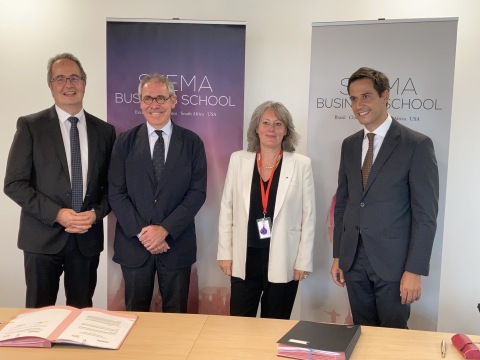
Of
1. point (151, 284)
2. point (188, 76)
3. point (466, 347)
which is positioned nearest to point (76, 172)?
point (151, 284)

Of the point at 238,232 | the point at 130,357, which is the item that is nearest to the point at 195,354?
the point at 130,357

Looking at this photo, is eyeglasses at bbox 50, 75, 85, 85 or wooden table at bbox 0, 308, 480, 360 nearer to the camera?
wooden table at bbox 0, 308, 480, 360

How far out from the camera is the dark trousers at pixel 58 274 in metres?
2.82

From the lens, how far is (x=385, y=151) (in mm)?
2500

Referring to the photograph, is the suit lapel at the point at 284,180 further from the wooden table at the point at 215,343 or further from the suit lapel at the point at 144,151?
the wooden table at the point at 215,343

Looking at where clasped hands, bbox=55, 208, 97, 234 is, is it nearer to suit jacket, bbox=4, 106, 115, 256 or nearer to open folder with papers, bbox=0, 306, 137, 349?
suit jacket, bbox=4, 106, 115, 256

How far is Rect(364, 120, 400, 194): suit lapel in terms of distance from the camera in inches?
98.2

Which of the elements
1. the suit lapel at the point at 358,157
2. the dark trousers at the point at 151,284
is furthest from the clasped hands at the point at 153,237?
the suit lapel at the point at 358,157

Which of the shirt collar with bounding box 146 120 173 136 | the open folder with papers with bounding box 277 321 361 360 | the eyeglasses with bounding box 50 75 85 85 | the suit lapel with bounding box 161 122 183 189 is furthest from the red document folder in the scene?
the eyeglasses with bounding box 50 75 85 85

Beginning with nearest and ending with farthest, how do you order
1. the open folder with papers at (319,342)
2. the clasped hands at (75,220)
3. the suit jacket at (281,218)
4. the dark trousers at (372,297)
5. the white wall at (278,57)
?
the open folder with papers at (319,342)
the dark trousers at (372,297)
the clasped hands at (75,220)
the suit jacket at (281,218)
the white wall at (278,57)

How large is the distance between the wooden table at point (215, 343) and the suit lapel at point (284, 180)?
0.91m

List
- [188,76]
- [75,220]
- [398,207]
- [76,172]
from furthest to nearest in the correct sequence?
[188,76] → [76,172] → [75,220] → [398,207]

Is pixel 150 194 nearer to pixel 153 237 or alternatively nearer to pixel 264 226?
pixel 153 237

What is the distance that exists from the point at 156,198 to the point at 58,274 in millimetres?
783
